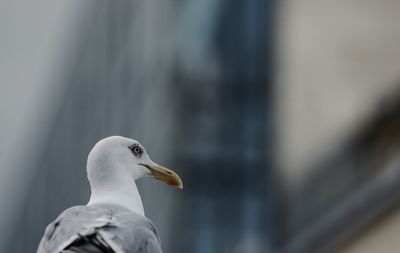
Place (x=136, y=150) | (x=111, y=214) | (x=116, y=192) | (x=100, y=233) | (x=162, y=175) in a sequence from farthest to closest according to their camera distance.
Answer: (x=162, y=175), (x=136, y=150), (x=116, y=192), (x=111, y=214), (x=100, y=233)

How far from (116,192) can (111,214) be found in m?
0.57

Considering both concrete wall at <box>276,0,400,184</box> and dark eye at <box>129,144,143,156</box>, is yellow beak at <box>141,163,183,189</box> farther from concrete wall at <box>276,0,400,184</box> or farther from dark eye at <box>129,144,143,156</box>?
concrete wall at <box>276,0,400,184</box>

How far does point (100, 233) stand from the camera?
843 centimetres

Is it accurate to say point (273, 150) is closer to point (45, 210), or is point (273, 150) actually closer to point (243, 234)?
point (243, 234)

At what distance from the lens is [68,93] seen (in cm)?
3781

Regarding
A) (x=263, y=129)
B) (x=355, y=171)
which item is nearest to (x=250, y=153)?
(x=263, y=129)

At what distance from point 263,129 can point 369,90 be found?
142 centimetres

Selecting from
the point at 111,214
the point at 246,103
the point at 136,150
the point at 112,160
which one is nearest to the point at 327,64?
the point at 246,103

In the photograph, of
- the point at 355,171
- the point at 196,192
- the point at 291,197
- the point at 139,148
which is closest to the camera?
the point at 139,148

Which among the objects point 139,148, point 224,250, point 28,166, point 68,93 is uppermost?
point 139,148

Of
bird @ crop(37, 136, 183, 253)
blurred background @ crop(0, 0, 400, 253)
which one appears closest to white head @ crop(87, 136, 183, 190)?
bird @ crop(37, 136, 183, 253)

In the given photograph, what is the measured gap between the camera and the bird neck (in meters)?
9.38

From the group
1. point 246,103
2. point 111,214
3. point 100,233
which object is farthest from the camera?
point 246,103

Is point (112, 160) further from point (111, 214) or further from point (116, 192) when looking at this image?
point (111, 214)
